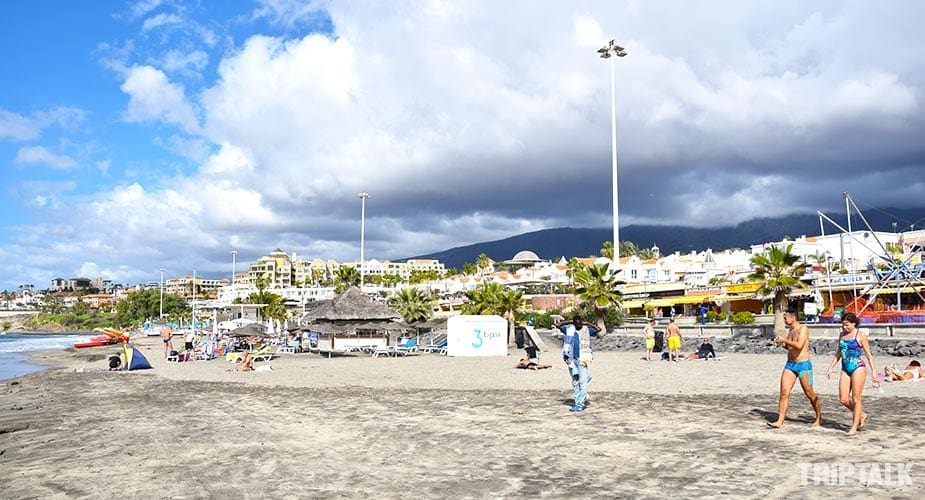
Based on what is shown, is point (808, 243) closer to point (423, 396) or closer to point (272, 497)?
point (423, 396)

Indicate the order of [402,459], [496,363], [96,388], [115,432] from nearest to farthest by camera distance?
[402,459] < [115,432] < [96,388] < [496,363]

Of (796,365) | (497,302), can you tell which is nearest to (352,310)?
(497,302)

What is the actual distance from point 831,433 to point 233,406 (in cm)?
1027

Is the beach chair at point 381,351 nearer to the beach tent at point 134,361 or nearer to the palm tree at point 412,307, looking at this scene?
the beach tent at point 134,361

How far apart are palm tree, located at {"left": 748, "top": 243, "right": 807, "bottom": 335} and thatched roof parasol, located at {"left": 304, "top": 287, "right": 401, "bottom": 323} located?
17.3 metres

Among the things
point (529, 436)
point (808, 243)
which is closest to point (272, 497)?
point (529, 436)

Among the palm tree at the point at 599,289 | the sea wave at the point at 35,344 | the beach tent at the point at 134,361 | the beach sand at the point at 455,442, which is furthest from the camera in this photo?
the sea wave at the point at 35,344

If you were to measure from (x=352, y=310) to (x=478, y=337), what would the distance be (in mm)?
7097

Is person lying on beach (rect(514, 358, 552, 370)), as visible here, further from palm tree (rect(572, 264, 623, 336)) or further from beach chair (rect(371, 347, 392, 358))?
palm tree (rect(572, 264, 623, 336))

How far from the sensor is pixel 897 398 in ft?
37.7

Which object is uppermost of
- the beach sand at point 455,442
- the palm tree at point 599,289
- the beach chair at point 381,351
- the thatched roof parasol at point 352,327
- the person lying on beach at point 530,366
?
the palm tree at point 599,289

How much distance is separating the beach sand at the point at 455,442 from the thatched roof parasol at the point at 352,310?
52.9ft

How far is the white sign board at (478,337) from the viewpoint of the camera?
2912 centimetres

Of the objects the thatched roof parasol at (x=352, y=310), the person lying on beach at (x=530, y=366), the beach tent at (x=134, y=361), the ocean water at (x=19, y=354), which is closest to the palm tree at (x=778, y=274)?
the person lying on beach at (x=530, y=366)
